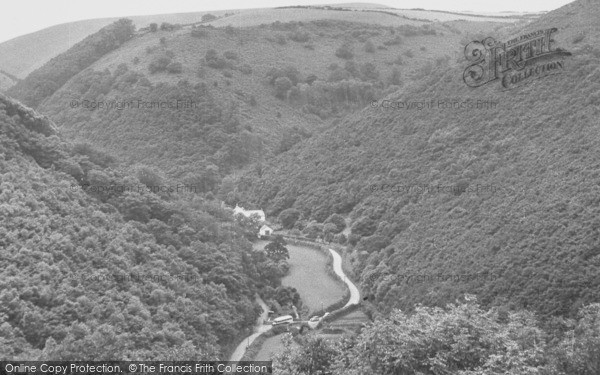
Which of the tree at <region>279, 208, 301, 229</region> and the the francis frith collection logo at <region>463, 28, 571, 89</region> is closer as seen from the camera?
the the francis frith collection logo at <region>463, 28, 571, 89</region>

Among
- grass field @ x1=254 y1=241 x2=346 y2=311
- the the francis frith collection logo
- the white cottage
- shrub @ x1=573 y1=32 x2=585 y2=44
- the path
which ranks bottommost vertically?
the white cottage

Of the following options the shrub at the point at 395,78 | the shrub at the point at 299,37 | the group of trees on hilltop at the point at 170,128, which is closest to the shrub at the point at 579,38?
the group of trees on hilltop at the point at 170,128

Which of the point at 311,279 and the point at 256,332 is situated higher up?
the point at 256,332

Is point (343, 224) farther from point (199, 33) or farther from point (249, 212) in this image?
point (199, 33)

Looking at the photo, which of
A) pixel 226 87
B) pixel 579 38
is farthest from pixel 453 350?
pixel 226 87

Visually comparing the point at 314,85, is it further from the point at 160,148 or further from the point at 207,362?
the point at 207,362

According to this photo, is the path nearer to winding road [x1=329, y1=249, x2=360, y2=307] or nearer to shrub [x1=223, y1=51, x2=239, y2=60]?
winding road [x1=329, y1=249, x2=360, y2=307]

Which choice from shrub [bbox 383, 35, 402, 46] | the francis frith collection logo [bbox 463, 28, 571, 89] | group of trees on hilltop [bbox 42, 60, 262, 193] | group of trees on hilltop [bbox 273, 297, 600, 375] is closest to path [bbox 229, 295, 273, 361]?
group of trees on hilltop [bbox 273, 297, 600, 375]
